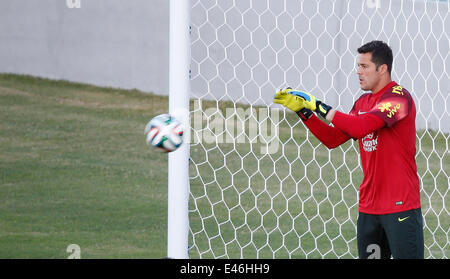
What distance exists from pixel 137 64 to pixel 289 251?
6.66 meters

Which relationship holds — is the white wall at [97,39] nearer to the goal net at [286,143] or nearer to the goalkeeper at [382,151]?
the goal net at [286,143]

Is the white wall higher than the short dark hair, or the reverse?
the white wall

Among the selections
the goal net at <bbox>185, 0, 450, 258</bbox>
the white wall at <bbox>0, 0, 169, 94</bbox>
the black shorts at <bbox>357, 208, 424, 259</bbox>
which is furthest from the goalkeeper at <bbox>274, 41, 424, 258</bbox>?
the white wall at <bbox>0, 0, 169, 94</bbox>

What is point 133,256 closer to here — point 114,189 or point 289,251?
point 289,251

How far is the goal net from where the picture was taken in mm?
6164

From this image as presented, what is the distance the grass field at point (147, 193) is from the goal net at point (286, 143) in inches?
1.1

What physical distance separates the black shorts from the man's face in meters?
0.78

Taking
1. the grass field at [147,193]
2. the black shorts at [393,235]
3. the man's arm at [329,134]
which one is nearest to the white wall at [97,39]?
the grass field at [147,193]

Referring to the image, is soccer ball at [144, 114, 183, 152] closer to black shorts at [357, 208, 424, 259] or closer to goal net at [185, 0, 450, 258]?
goal net at [185, 0, 450, 258]

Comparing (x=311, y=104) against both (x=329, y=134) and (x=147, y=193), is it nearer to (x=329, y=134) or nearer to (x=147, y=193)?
(x=329, y=134)

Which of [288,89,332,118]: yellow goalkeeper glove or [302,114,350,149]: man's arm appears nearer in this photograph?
[288,89,332,118]: yellow goalkeeper glove

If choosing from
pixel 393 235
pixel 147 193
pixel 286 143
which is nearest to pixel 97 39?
pixel 286 143

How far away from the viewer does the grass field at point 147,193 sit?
605 cm

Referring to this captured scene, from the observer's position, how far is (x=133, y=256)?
5.67 meters
